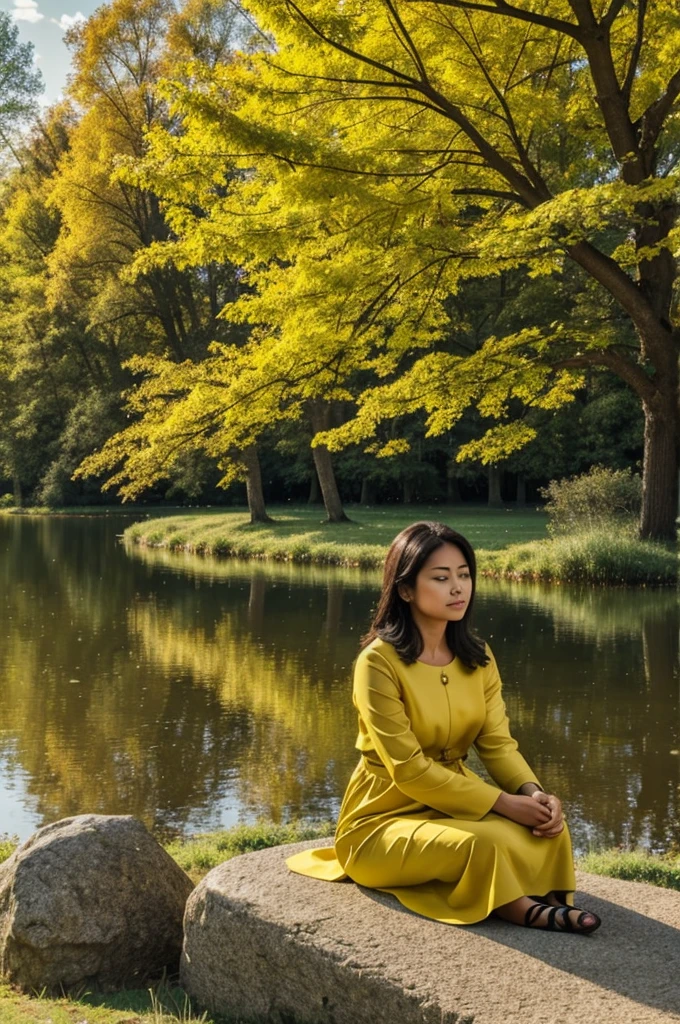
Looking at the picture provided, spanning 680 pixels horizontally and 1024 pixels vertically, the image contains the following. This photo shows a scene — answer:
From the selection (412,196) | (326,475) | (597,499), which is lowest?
(597,499)

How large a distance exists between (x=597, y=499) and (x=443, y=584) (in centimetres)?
2089

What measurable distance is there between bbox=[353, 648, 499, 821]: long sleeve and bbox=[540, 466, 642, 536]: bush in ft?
65.2

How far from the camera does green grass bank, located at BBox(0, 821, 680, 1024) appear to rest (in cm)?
391

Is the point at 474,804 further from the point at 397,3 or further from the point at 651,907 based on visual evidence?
the point at 397,3

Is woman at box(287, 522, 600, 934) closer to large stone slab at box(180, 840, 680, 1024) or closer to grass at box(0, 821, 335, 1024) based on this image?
large stone slab at box(180, 840, 680, 1024)

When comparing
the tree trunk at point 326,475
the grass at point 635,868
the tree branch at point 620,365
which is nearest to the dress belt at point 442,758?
the grass at point 635,868

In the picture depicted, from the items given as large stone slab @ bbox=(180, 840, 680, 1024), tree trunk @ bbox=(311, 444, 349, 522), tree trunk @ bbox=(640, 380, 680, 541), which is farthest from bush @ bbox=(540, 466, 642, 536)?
large stone slab @ bbox=(180, 840, 680, 1024)

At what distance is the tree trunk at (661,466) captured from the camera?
18.3 metres

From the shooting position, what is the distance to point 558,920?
3.80 metres

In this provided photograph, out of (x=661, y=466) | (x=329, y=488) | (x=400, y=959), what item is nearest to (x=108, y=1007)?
(x=400, y=959)

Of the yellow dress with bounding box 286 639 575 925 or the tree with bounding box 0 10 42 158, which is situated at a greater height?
the tree with bounding box 0 10 42 158

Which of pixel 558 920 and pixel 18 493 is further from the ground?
pixel 18 493

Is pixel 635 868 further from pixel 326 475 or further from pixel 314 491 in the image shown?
pixel 314 491

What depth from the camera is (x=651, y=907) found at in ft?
13.5
